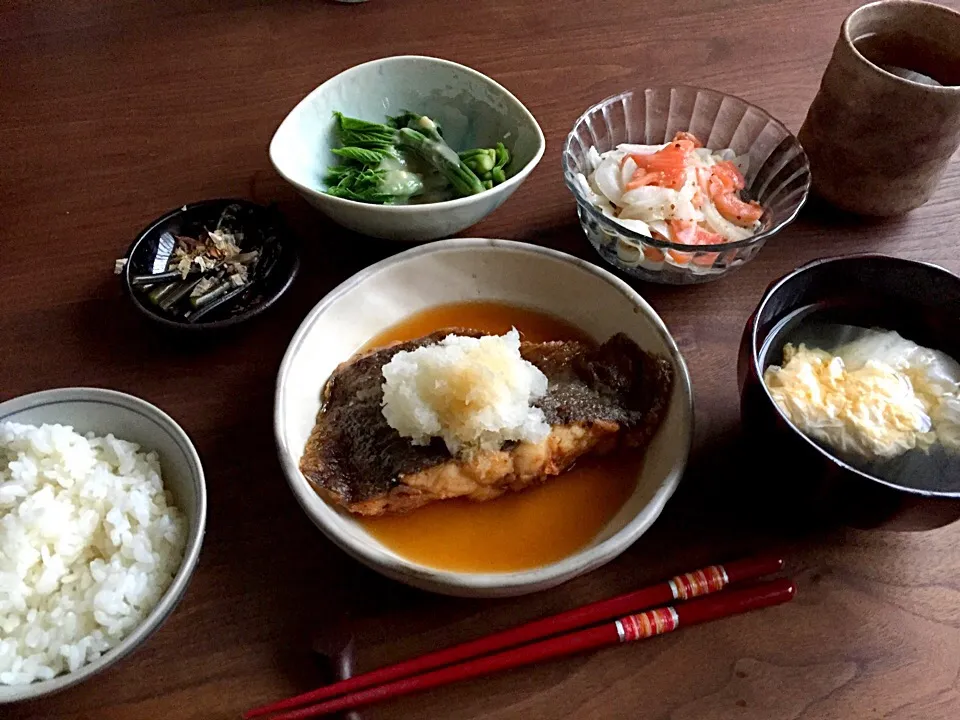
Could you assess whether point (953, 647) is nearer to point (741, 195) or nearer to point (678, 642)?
point (678, 642)

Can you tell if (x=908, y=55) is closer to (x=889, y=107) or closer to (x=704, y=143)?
(x=889, y=107)

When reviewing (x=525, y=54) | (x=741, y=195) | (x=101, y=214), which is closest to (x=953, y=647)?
(x=741, y=195)

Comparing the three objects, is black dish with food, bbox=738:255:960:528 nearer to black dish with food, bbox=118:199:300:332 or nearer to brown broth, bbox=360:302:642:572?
brown broth, bbox=360:302:642:572

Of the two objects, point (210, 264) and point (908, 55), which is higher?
point (908, 55)

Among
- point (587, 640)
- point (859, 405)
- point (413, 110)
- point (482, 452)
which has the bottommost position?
point (587, 640)

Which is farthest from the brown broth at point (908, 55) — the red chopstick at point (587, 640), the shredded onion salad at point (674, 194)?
the red chopstick at point (587, 640)

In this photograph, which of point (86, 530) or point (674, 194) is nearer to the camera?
point (86, 530)

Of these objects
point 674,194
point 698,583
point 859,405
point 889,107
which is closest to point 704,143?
point 674,194

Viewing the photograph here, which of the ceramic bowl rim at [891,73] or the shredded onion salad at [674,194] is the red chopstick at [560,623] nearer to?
the shredded onion salad at [674,194]
